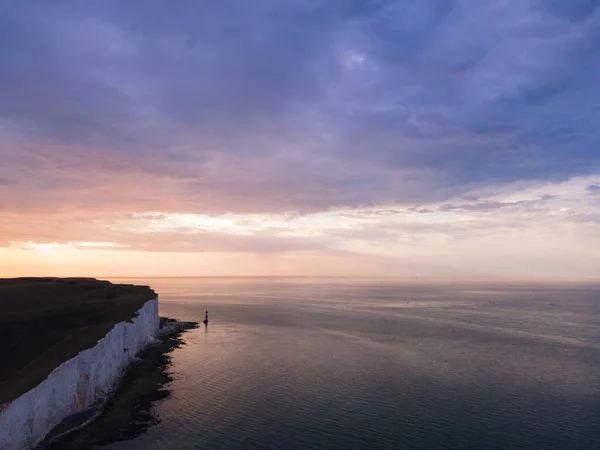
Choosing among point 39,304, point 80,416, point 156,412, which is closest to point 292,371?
point 156,412

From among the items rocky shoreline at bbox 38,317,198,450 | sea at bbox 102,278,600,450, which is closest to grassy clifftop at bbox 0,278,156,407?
rocky shoreline at bbox 38,317,198,450

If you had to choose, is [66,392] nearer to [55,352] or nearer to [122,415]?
[55,352]

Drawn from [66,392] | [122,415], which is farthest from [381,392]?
[66,392]

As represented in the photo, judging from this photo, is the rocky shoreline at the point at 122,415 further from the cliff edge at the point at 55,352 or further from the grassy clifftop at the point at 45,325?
the grassy clifftop at the point at 45,325

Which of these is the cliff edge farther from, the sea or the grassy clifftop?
the sea

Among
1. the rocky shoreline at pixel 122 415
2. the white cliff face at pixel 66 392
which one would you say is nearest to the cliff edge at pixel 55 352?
the white cliff face at pixel 66 392

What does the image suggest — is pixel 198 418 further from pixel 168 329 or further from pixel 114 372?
pixel 168 329
